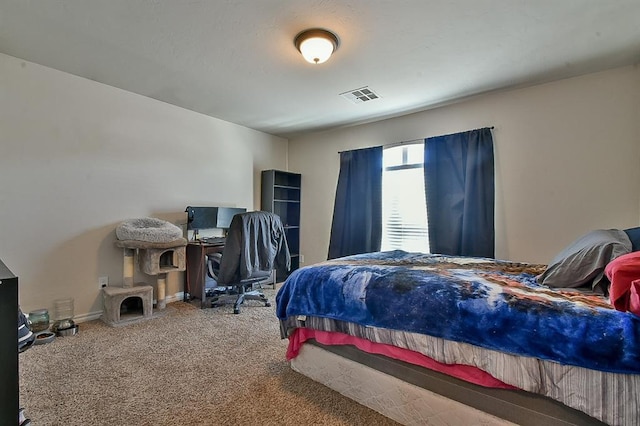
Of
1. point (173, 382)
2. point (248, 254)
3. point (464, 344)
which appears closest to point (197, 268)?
point (248, 254)

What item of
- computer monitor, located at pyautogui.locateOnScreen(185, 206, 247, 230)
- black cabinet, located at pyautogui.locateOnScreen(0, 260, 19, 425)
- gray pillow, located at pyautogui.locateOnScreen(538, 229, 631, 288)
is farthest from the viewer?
computer monitor, located at pyautogui.locateOnScreen(185, 206, 247, 230)

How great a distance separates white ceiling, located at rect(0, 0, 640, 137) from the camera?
6.40 ft

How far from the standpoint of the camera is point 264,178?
4836 mm

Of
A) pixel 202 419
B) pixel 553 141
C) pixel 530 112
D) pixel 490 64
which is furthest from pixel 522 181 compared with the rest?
pixel 202 419

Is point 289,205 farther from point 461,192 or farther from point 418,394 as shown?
point 418,394

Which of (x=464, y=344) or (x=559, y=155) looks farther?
(x=559, y=155)

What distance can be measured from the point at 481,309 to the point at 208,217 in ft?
11.3

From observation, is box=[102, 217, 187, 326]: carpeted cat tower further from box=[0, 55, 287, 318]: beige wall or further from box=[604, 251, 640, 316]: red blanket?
box=[604, 251, 640, 316]: red blanket

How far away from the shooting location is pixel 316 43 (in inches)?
86.7

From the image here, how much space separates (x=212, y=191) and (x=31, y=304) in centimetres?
218

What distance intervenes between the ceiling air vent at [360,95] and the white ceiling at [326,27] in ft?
0.29

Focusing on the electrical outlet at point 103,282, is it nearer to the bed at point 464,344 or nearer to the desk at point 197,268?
the desk at point 197,268

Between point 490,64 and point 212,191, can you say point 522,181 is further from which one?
point 212,191

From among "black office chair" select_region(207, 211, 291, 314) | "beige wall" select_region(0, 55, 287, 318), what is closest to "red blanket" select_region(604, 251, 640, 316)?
"black office chair" select_region(207, 211, 291, 314)
